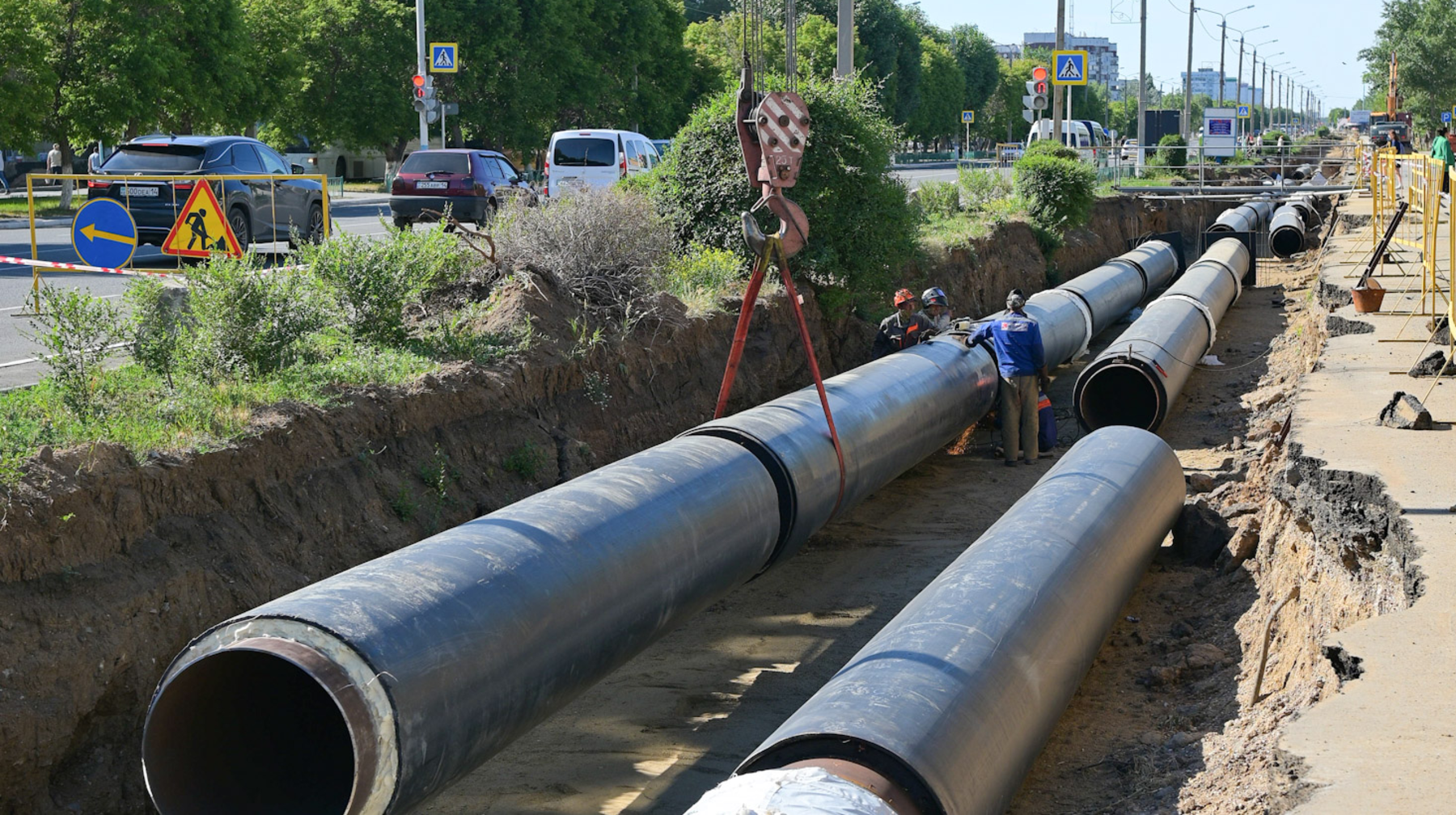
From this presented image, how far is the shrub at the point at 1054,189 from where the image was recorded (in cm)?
2198

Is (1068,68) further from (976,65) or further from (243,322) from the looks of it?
(976,65)

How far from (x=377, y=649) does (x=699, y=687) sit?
9.64ft

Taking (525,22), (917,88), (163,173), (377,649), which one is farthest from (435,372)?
(917,88)

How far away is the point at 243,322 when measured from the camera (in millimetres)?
7500

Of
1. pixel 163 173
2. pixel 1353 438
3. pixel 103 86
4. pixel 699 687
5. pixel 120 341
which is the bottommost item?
pixel 699 687

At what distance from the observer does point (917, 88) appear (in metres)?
78.0

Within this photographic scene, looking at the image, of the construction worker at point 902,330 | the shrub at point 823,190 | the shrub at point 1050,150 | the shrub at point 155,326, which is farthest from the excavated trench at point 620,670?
the shrub at point 1050,150

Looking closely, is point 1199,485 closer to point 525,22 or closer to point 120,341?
point 120,341

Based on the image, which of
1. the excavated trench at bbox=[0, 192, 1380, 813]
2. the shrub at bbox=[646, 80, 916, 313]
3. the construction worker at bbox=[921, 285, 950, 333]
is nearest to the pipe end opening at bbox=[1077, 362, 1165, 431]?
the construction worker at bbox=[921, 285, 950, 333]

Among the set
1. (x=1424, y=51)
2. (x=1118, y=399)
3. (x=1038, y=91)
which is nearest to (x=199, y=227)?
(x=1118, y=399)

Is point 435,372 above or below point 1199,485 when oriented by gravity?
above

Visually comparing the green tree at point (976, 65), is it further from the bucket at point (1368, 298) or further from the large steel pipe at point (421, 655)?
the large steel pipe at point (421, 655)

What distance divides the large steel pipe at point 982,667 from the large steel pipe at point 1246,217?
21097 millimetres

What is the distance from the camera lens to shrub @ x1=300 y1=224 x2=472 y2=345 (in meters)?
8.39
